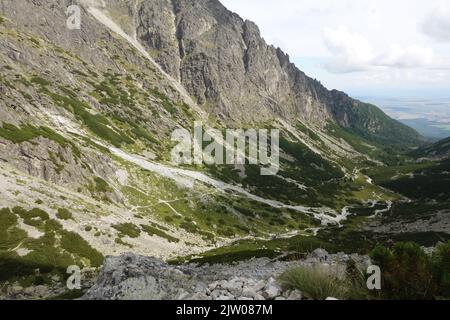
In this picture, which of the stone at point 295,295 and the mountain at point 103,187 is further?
the mountain at point 103,187

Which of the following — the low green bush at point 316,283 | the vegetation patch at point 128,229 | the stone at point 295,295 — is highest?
the low green bush at point 316,283

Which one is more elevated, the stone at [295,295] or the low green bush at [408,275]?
the low green bush at [408,275]

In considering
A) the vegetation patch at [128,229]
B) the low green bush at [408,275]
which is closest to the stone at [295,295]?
the low green bush at [408,275]

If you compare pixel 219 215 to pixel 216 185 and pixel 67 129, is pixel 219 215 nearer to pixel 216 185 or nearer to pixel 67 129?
pixel 216 185

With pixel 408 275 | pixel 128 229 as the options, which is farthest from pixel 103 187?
pixel 408 275

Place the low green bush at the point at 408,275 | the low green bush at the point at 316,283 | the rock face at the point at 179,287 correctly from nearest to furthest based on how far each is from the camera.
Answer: the low green bush at the point at 316,283 → the low green bush at the point at 408,275 → the rock face at the point at 179,287

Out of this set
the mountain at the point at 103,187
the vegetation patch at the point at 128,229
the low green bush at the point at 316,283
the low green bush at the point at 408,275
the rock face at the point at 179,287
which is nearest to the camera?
the low green bush at the point at 316,283

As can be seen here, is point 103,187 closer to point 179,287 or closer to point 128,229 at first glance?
point 128,229

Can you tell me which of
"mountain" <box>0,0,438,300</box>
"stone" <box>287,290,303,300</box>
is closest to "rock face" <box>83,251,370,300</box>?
"stone" <box>287,290,303,300</box>

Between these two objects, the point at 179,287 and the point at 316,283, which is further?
the point at 179,287

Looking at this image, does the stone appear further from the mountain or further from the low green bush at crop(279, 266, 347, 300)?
the mountain

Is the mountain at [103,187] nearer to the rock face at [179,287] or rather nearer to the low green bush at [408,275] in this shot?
the rock face at [179,287]
